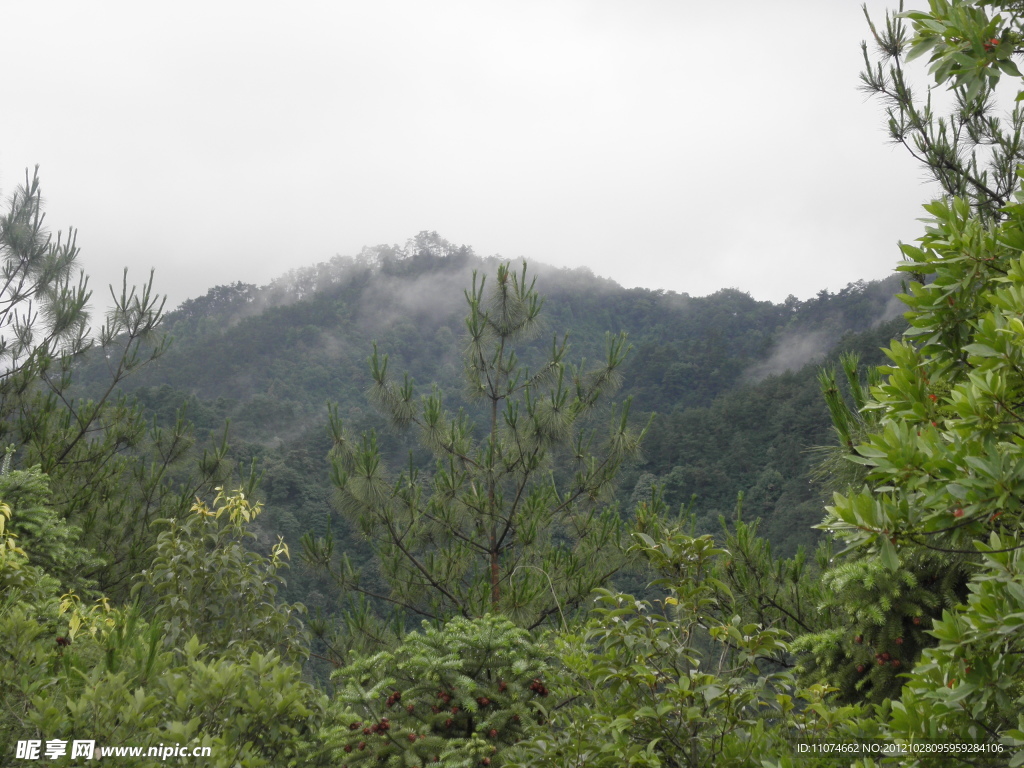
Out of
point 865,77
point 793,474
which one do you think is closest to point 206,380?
point 793,474

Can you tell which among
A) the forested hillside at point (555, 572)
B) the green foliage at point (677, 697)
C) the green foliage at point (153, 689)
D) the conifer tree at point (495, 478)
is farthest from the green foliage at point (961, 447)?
the conifer tree at point (495, 478)

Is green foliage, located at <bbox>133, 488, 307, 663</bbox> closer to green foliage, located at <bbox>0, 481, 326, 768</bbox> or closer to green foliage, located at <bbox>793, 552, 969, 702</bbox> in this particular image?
green foliage, located at <bbox>0, 481, 326, 768</bbox>

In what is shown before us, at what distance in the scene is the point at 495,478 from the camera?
21.2ft

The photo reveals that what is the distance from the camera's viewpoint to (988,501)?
125 centimetres

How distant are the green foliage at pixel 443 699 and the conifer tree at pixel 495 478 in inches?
109

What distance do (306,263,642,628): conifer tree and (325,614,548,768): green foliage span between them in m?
2.77

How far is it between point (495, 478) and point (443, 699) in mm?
3459

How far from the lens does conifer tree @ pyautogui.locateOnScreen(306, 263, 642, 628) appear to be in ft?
20.5

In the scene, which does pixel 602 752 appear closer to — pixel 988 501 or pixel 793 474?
pixel 988 501

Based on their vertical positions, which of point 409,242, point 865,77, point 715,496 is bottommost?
point 715,496

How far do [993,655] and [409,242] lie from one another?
204ft

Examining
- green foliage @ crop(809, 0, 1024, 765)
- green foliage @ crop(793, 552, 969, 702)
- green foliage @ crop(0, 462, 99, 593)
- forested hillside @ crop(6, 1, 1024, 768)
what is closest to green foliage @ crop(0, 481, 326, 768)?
forested hillside @ crop(6, 1, 1024, 768)

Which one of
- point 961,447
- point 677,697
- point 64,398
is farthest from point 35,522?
point 961,447

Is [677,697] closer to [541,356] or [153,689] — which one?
[153,689]
